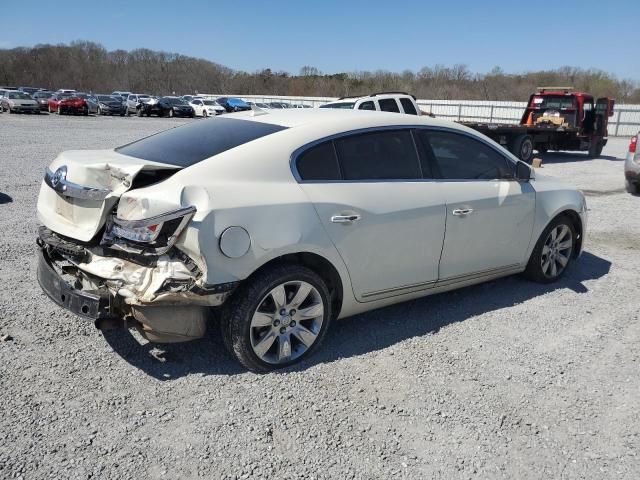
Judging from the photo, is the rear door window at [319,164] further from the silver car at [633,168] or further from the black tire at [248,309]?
the silver car at [633,168]

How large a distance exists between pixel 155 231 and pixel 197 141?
99 centimetres

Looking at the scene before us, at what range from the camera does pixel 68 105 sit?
121 ft

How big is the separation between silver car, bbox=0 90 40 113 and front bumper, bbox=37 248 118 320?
125ft

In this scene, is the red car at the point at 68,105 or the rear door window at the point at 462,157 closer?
the rear door window at the point at 462,157

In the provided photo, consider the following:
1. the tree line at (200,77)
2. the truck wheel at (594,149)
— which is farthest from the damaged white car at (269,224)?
the tree line at (200,77)

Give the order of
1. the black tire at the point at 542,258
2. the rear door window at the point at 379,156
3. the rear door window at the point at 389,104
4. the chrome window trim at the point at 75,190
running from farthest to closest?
1. the rear door window at the point at 389,104
2. the black tire at the point at 542,258
3. the rear door window at the point at 379,156
4. the chrome window trim at the point at 75,190

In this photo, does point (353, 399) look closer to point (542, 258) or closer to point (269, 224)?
point (269, 224)

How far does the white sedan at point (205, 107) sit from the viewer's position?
3938 cm

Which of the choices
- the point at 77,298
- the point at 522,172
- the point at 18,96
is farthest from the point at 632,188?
the point at 18,96

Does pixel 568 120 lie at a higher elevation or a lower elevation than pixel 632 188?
higher

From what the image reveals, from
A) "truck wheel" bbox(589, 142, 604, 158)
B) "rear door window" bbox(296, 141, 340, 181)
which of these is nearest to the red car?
"truck wheel" bbox(589, 142, 604, 158)

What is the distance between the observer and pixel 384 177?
3.87m

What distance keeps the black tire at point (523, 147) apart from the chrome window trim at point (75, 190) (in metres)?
14.4

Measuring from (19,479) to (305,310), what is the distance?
1.75m
